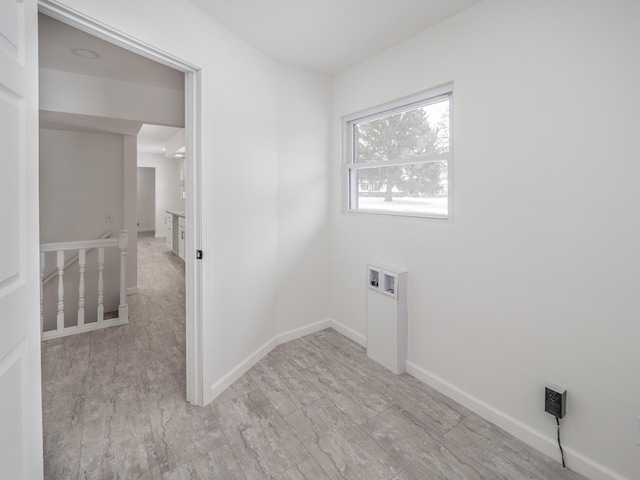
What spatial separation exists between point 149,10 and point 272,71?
1.16 m

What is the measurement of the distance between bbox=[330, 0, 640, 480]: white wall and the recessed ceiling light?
2351 millimetres

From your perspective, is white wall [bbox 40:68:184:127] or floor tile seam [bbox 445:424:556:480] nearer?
floor tile seam [bbox 445:424:556:480]

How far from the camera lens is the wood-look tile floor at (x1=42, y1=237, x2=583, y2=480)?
1.61 meters

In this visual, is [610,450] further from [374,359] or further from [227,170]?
[227,170]

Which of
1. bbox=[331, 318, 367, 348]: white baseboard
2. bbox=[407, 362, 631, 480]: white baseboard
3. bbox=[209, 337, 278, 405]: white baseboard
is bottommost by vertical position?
bbox=[407, 362, 631, 480]: white baseboard

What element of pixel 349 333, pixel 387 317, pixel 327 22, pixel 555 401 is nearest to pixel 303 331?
pixel 349 333

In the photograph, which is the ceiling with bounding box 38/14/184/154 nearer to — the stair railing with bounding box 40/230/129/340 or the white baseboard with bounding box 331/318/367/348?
the stair railing with bounding box 40/230/129/340

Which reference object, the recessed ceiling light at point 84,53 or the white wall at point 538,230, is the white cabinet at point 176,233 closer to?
the recessed ceiling light at point 84,53

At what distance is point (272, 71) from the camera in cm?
271

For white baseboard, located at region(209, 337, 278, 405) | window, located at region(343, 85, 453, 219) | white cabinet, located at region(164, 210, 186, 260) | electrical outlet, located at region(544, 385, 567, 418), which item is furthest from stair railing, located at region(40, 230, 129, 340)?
electrical outlet, located at region(544, 385, 567, 418)

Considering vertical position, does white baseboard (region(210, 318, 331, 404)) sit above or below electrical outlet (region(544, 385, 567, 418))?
below

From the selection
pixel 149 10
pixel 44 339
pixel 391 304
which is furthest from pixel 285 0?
pixel 44 339

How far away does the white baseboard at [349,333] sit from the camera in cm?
293

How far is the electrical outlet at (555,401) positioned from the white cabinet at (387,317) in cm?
97
